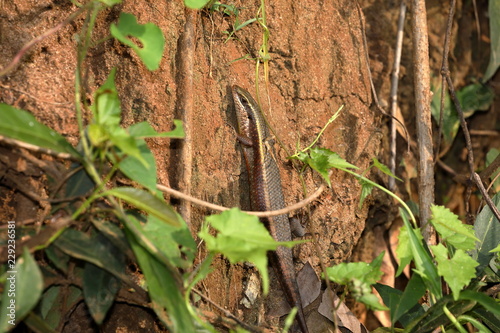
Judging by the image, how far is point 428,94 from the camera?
12.7ft

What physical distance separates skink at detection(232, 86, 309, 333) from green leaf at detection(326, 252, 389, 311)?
83 centimetres

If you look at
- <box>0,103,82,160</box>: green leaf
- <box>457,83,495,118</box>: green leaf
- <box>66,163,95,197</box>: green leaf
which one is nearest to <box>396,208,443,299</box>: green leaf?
<box>66,163,95,197</box>: green leaf

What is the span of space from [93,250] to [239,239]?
60 centimetres

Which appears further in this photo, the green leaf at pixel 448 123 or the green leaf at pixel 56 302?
the green leaf at pixel 448 123

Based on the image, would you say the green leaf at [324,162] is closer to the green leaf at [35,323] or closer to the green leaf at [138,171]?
the green leaf at [138,171]

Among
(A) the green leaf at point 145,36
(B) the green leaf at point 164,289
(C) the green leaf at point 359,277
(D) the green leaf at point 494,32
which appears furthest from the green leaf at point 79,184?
(D) the green leaf at point 494,32

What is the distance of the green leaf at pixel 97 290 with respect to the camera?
198 cm

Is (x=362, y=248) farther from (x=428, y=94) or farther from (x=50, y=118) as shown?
(x=50, y=118)

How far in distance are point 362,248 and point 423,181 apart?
74 centimetres

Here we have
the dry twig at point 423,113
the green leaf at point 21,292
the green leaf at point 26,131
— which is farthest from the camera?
the dry twig at point 423,113

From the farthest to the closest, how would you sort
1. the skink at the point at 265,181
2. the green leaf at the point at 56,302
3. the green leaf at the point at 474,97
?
the green leaf at the point at 474,97 → the skink at the point at 265,181 → the green leaf at the point at 56,302

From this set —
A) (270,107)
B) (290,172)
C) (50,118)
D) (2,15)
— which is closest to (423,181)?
(290,172)

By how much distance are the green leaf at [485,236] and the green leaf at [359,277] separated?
905mm

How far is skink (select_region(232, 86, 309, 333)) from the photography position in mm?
3154
